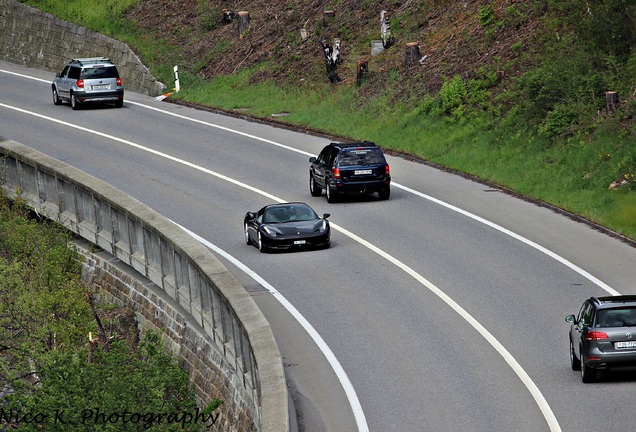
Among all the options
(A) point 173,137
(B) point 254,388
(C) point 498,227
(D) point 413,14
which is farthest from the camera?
(D) point 413,14

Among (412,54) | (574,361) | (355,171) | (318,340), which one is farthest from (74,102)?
(574,361)

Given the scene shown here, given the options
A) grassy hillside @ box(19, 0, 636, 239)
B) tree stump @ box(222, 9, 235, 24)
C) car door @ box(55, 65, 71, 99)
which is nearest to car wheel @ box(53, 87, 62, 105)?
car door @ box(55, 65, 71, 99)

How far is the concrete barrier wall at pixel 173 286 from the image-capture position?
18094 mm

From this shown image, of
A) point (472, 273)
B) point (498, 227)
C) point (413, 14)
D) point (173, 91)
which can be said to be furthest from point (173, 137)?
point (472, 273)

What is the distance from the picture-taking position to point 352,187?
32.5 metres

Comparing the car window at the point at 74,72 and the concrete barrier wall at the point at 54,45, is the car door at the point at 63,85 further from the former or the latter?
the concrete barrier wall at the point at 54,45

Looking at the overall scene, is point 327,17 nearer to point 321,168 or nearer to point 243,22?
point 243,22

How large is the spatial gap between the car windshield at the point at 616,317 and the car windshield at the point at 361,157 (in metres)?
14.7

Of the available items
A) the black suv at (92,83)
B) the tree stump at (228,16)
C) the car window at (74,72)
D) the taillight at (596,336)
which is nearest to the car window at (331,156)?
the taillight at (596,336)

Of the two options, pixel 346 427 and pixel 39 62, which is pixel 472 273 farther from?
pixel 39 62

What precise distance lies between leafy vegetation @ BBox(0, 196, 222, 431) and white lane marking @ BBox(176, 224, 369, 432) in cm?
221

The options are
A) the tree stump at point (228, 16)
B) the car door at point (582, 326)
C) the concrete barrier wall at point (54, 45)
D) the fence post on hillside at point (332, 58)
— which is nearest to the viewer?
the car door at point (582, 326)

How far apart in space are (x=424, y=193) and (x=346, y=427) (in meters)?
17.2

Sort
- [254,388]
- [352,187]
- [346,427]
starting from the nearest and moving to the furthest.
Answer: [346,427], [254,388], [352,187]
